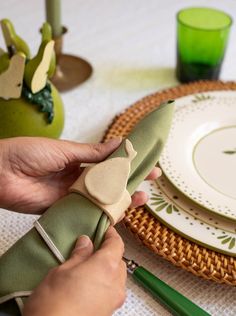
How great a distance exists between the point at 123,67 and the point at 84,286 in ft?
1.81

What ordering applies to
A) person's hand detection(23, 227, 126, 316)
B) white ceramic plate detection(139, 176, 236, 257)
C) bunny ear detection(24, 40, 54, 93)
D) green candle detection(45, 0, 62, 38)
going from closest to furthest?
person's hand detection(23, 227, 126, 316) < white ceramic plate detection(139, 176, 236, 257) < bunny ear detection(24, 40, 54, 93) < green candle detection(45, 0, 62, 38)

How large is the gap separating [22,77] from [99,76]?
0.88 feet

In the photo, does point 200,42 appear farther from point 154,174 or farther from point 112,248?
Answer: point 112,248

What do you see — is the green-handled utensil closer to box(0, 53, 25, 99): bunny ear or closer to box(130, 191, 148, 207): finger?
box(130, 191, 148, 207): finger

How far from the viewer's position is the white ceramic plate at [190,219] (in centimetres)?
50

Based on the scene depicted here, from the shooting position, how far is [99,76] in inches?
33.8

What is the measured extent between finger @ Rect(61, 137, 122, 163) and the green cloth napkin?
1.1 inches

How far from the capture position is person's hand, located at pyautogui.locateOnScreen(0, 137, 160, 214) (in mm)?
546

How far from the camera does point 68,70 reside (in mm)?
856

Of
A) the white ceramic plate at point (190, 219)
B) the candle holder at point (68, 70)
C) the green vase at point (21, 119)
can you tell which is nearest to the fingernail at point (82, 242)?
the white ceramic plate at point (190, 219)

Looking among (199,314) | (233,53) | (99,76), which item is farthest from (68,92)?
(199,314)

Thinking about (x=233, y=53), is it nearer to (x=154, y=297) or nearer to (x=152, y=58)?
(x=152, y=58)

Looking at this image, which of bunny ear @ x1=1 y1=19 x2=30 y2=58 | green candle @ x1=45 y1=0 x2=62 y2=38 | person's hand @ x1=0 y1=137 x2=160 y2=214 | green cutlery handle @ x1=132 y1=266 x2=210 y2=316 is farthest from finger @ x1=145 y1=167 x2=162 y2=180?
green candle @ x1=45 y1=0 x2=62 y2=38

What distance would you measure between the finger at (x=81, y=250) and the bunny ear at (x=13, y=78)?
25 centimetres
